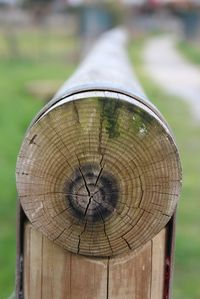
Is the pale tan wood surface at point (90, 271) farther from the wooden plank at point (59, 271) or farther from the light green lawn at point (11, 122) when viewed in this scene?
the light green lawn at point (11, 122)

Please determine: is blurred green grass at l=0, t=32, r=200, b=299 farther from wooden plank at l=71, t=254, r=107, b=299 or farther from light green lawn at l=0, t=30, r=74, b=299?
wooden plank at l=71, t=254, r=107, b=299

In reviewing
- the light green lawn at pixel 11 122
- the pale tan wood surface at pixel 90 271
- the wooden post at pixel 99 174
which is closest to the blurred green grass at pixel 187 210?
the light green lawn at pixel 11 122

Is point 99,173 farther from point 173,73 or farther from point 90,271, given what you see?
point 173,73

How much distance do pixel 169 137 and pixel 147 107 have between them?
0.12m

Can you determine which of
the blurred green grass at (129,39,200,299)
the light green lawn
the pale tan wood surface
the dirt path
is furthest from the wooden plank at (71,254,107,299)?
the dirt path

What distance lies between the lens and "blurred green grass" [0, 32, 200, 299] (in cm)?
577

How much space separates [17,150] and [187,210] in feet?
9.36

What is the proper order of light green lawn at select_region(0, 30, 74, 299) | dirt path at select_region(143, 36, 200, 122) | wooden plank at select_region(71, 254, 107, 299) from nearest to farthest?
wooden plank at select_region(71, 254, 107, 299) → light green lawn at select_region(0, 30, 74, 299) → dirt path at select_region(143, 36, 200, 122)

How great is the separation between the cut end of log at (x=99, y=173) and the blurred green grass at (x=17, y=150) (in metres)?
2.60

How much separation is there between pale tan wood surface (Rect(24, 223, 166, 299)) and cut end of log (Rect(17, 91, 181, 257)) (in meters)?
0.09

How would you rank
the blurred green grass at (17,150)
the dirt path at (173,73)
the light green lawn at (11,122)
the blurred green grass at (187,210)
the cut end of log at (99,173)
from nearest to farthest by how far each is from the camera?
the cut end of log at (99,173)
the blurred green grass at (187,210)
the blurred green grass at (17,150)
the light green lawn at (11,122)
the dirt path at (173,73)

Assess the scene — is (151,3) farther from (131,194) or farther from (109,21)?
(131,194)

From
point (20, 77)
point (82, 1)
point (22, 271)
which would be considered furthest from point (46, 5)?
point (22, 271)

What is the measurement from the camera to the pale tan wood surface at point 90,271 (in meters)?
2.69
